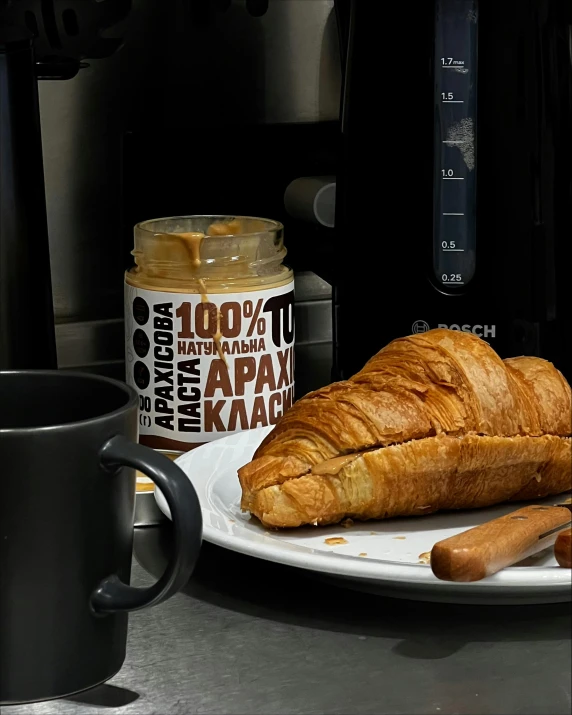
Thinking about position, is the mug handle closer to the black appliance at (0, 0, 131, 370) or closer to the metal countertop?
the metal countertop

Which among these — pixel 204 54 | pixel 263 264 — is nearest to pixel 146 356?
pixel 263 264

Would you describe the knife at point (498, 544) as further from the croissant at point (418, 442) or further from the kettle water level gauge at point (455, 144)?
the kettle water level gauge at point (455, 144)

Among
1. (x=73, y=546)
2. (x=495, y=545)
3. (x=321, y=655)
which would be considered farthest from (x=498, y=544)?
(x=73, y=546)

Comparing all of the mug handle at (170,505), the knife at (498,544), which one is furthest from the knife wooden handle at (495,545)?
the mug handle at (170,505)

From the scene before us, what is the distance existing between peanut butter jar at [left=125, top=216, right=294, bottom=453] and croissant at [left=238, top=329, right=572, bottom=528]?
0.38ft

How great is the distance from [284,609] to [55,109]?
56 cm

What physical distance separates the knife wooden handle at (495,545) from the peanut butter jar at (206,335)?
0.26 meters

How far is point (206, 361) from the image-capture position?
2.92 feet

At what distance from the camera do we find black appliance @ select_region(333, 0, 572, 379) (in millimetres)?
886

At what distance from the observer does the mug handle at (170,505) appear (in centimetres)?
55

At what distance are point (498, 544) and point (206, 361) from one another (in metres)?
0.30

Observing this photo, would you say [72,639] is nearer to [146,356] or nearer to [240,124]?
[146,356]

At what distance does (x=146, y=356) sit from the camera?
2.99 ft

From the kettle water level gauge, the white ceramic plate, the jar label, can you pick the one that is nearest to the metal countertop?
the white ceramic plate
